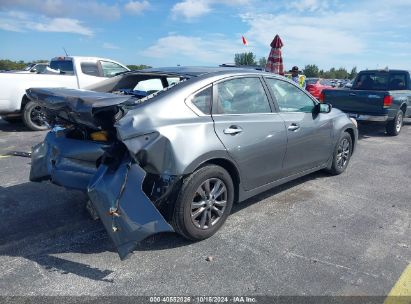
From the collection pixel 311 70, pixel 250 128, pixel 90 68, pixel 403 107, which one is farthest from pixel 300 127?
pixel 311 70

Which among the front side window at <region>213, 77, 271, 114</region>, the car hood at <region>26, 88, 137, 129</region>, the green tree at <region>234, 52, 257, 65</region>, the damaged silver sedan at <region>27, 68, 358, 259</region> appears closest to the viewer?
the damaged silver sedan at <region>27, 68, 358, 259</region>

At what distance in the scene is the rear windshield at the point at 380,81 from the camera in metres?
10.5

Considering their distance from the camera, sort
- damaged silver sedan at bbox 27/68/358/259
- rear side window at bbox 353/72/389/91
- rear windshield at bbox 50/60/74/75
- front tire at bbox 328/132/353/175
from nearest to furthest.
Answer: damaged silver sedan at bbox 27/68/358/259
front tire at bbox 328/132/353/175
rear windshield at bbox 50/60/74/75
rear side window at bbox 353/72/389/91

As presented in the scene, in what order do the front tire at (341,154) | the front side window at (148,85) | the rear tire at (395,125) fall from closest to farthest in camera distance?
the front side window at (148,85), the front tire at (341,154), the rear tire at (395,125)

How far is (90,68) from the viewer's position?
10.6 metres

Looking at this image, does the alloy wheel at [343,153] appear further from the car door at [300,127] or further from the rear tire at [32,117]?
the rear tire at [32,117]

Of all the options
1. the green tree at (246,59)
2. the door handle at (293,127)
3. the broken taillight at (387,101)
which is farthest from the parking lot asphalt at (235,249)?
the green tree at (246,59)

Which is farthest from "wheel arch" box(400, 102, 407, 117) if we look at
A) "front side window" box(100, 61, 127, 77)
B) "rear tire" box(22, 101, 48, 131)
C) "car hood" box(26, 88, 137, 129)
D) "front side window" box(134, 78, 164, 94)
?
"rear tire" box(22, 101, 48, 131)

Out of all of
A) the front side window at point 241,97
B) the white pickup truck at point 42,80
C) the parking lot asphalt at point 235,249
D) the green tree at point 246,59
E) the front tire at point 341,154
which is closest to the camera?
the parking lot asphalt at point 235,249

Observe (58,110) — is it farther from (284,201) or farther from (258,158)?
(284,201)

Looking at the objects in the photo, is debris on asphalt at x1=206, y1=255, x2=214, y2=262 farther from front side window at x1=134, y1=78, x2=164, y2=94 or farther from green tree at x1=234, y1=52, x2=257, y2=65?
green tree at x1=234, y1=52, x2=257, y2=65

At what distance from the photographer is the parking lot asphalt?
2.90 m

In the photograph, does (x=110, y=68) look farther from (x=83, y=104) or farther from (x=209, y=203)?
(x=209, y=203)

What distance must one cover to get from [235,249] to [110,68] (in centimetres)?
913
